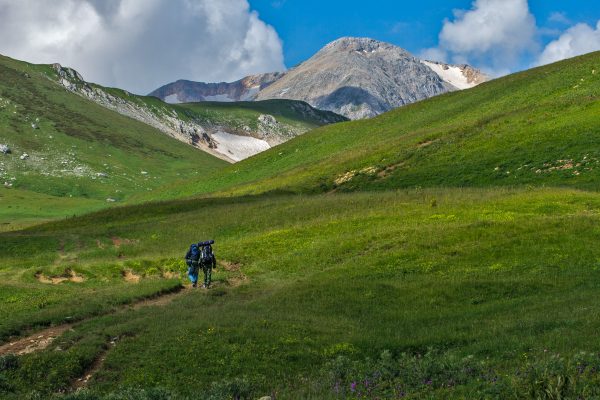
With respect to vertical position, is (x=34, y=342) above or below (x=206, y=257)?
below

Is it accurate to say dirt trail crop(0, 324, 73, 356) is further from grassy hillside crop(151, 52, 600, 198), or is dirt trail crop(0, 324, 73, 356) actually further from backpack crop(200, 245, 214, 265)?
grassy hillside crop(151, 52, 600, 198)

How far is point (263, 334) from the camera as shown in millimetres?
19531

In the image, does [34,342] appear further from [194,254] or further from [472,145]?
[472,145]

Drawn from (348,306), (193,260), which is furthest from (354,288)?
(193,260)

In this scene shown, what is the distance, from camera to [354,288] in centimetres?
2730

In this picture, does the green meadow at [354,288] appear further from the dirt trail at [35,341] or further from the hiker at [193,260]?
the hiker at [193,260]

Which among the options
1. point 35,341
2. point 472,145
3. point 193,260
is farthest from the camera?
point 472,145

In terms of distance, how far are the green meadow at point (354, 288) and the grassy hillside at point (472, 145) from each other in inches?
16.1

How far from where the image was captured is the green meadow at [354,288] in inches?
568

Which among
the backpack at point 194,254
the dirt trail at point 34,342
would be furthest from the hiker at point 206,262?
the dirt trail at point 34,342

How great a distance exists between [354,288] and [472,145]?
155 feet

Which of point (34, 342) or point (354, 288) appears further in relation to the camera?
point (354, 288)

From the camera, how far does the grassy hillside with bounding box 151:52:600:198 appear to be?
2270 inches

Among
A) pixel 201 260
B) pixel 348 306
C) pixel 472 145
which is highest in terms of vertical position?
pixel 472 145
